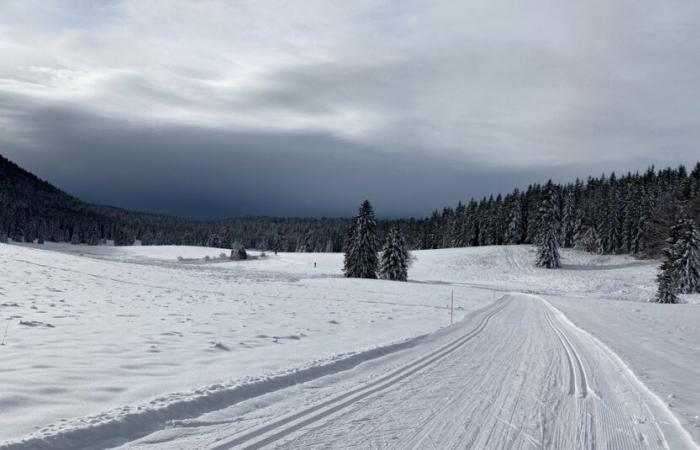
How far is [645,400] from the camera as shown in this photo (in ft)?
24.0

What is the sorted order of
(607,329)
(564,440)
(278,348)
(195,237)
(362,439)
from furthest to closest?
(195,237)
(607,329)
(278,348)
(564,440)
(362,439)

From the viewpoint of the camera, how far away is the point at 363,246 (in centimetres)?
5188

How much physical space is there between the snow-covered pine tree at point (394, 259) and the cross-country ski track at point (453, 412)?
39.9m

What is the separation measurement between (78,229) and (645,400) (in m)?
163

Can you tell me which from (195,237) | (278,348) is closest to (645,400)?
(278,348)

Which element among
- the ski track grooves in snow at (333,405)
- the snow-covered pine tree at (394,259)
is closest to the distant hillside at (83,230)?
the snow-covered pine tree at (394,259)

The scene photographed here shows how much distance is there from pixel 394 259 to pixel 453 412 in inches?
1748

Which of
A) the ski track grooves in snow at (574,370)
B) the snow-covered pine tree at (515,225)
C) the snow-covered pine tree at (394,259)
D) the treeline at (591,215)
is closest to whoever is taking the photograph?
the ski track grooves in snow at (574,370)

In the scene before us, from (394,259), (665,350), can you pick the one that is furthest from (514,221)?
(665,350)

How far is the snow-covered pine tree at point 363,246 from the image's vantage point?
51.6m

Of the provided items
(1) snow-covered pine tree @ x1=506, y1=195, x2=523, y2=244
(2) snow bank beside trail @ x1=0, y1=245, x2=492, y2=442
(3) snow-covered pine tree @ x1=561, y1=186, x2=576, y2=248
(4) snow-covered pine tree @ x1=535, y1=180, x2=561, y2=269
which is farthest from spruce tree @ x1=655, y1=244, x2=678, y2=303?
(3) snow-covered pine tree @ x1=561, y1=186, x2=576, y2=248

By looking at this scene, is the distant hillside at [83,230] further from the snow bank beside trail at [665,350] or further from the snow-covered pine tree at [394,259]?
the snow bank beside trail at [665,350]

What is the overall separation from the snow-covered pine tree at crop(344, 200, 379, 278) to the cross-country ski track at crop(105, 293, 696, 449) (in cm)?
4124

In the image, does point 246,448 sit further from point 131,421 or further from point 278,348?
point 278,348
